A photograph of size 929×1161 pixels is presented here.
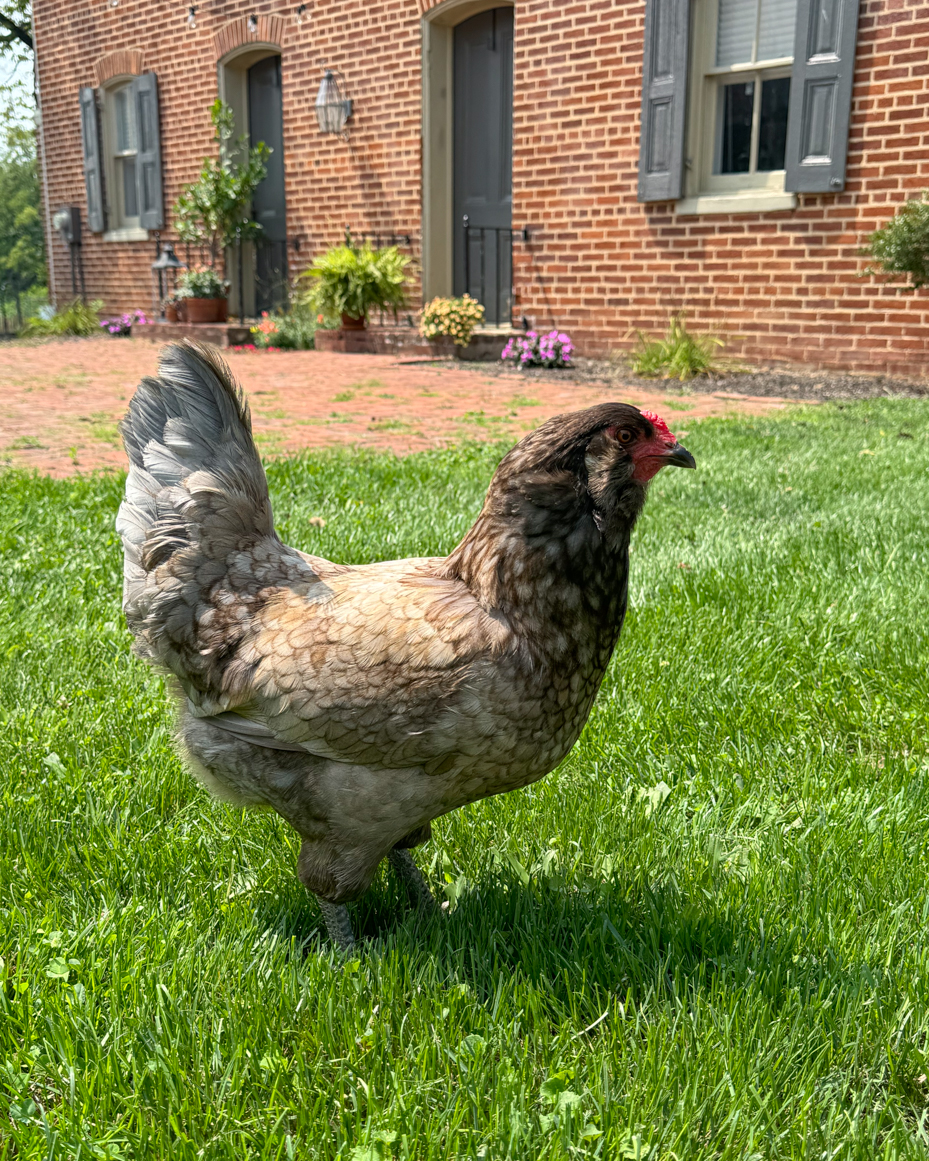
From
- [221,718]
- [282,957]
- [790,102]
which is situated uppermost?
[790,102]

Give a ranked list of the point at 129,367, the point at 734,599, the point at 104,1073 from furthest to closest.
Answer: the point at 129,367 → the point at 734,599 → the point at 104,1073

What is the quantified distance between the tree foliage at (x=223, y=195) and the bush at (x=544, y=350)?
6.46 m

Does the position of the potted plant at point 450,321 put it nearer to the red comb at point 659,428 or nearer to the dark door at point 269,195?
the dark door at point 269,195

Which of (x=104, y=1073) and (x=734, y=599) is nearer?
(x=104, y=1073)

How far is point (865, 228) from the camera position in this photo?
9.80m

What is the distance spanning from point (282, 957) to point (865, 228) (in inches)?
391

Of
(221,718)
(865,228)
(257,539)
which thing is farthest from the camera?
(865,228)

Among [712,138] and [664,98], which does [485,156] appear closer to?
[664,98]

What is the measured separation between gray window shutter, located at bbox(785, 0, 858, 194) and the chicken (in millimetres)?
9276

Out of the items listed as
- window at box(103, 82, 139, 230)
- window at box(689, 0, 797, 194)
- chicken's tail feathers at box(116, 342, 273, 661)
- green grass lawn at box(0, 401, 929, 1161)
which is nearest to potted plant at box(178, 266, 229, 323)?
window at box(103, 82, 139, 230)

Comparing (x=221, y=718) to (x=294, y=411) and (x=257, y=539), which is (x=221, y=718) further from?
(x=294, y=411)

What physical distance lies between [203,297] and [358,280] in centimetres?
393

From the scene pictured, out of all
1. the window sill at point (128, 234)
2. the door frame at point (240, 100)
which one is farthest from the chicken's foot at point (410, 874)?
the window sill at point (128, 234)

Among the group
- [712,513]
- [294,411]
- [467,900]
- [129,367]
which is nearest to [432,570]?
[467,900]
